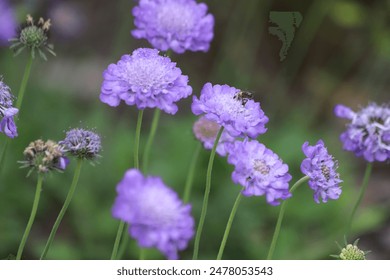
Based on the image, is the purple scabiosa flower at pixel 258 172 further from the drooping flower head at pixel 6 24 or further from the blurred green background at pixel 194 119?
the drooping flower head at pixel 6 24

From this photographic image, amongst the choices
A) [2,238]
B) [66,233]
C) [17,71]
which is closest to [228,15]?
[17,71]

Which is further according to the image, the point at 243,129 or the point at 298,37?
the point at 298,37

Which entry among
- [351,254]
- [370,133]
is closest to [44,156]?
[351,254]

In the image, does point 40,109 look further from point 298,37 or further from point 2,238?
point 298,37

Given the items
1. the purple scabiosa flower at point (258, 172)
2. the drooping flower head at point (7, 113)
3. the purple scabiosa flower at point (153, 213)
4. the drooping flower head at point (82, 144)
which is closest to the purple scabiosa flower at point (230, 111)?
the purple scabiosa flower at point (258, 172)

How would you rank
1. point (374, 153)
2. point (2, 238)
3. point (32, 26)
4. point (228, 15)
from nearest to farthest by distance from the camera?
point (32, 26)
point (374, 153)
point (2, 238)
point (228, 15)
